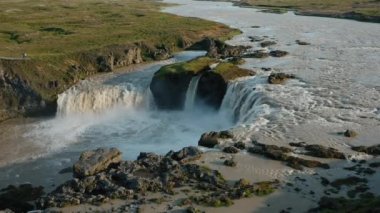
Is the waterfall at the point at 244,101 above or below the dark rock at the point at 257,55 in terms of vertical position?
below

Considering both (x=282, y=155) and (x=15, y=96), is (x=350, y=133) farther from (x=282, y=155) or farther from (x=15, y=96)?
(x=15, y=96)

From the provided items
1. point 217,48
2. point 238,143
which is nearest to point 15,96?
point 217,48

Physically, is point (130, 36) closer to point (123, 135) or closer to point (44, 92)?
point (44, 92)

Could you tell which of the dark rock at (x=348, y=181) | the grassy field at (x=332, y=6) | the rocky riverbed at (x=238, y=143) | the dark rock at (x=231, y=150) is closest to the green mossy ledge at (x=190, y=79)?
the rocky riverbed at (x=238, y=143)

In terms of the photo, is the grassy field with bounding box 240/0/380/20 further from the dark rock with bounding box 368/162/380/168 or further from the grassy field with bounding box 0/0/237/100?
the dark rock with bounding box 368/162/380/168

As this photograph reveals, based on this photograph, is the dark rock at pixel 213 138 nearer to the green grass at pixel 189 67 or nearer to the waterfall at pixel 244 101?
the waterfall at pixel 244 101

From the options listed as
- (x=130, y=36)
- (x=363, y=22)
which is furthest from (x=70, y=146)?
(x=363, y=22)
